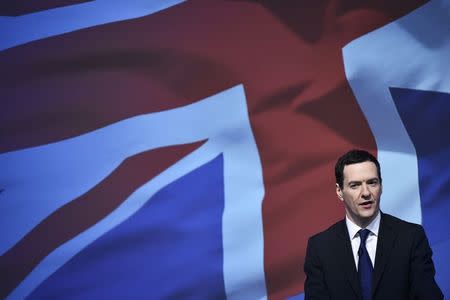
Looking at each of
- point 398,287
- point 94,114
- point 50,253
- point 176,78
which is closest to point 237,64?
point 176,78

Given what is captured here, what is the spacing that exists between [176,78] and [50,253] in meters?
0.64

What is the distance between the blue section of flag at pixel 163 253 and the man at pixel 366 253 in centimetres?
64

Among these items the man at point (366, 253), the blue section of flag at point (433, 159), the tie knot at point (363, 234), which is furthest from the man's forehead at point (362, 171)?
the blue section of flag at point (433, 159)

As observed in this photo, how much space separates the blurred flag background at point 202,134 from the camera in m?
1.85

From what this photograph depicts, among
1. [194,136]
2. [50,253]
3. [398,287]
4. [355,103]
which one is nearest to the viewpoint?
[398,287]

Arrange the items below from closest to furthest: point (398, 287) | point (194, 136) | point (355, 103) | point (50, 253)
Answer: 1. point (398, 287)
2. point (50, 253)
3. point (194, 136)
4. point (355, 103)

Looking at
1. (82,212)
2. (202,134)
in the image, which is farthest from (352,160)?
(82,212)

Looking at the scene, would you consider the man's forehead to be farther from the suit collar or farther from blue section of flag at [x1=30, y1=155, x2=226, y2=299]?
blue section of flag at [x1=30, y1=155, x2=226, y2=299]

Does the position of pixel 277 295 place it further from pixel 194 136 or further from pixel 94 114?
pixel 94 114

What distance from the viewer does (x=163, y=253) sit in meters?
1.92

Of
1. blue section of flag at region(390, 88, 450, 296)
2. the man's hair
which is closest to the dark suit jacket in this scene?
the man's hair

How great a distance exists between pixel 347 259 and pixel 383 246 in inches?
3.0

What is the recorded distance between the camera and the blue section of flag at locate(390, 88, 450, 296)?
6.88ft

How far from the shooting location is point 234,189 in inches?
77.6
